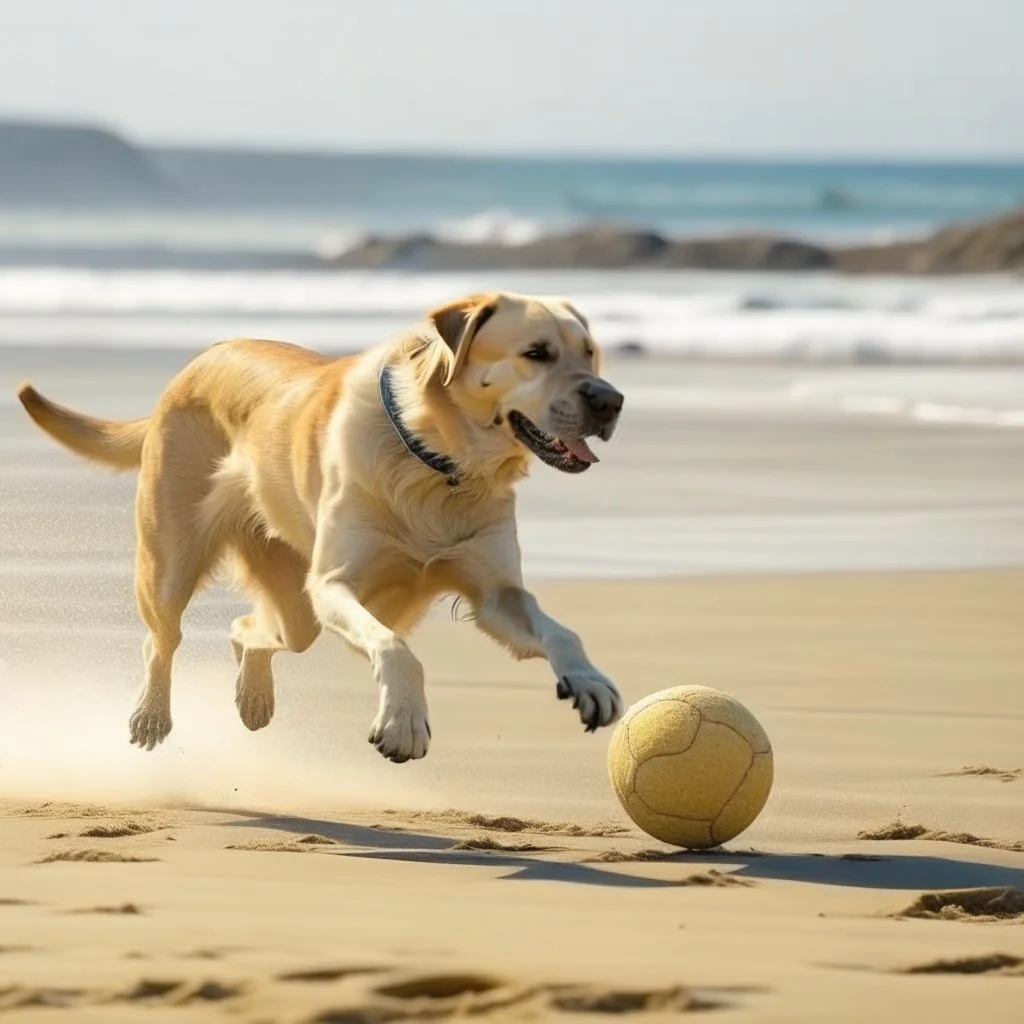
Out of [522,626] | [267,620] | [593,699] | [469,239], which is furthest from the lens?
[469,239]

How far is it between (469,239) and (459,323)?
39.3m

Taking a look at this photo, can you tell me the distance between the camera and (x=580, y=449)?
233 inches

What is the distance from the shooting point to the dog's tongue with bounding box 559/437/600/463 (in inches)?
232

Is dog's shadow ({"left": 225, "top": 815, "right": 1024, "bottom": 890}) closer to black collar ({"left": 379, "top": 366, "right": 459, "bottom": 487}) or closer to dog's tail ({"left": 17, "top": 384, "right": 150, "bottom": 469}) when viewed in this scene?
black collar ({"left": 379, "top": 366, "right": 459, "bottom": 487})

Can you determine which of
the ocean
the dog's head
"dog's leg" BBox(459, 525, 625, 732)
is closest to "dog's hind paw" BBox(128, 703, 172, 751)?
"dog's leg" BBox(459, 525, 625, 732)

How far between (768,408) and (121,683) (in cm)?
895

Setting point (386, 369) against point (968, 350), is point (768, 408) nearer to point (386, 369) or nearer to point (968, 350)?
point (968, 350)

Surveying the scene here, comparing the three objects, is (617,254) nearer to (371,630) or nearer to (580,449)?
(580,449)

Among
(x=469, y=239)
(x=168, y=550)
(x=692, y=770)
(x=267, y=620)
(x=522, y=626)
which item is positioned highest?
(x=469, y=239)

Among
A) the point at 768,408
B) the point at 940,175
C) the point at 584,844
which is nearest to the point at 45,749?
the point at 584,844

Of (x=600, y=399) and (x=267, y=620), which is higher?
(x=600, y=399)

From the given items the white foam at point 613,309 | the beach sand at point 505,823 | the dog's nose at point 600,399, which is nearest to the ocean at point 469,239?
the white foam at point 613,309

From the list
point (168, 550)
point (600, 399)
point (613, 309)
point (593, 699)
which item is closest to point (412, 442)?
point (600, 399)

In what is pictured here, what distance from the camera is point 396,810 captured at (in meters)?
6.25
